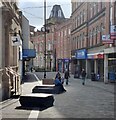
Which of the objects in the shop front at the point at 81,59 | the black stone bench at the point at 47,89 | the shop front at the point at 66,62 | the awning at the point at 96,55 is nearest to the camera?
the black stone bench at the point at 47,89

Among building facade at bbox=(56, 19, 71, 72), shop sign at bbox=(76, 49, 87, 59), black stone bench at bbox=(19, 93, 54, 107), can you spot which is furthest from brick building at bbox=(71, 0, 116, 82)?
black stone bench at bbox=(19, 93, 54, 107)

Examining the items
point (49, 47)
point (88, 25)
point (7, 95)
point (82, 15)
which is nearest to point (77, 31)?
point (82, 15)

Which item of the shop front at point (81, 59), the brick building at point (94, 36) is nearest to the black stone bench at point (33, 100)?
the brick building at point (94, 36)

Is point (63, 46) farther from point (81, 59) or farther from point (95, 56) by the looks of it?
point (95, 56)

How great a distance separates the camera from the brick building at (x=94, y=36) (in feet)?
112

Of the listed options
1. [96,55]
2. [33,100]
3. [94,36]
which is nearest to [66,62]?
[94,36]

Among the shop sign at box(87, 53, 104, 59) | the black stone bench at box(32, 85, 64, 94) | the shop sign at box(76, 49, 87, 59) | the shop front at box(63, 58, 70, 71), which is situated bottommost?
the black stone bench at box(32, 85, 64, 94)

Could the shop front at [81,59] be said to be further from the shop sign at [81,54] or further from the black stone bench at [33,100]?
the black stone bench at [33,100]

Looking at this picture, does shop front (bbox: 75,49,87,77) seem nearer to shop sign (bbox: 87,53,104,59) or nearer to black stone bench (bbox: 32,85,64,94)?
shop sign (bbox: 87,53,104,59)

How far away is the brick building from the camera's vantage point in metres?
34.2

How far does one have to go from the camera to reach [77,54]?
5203cm

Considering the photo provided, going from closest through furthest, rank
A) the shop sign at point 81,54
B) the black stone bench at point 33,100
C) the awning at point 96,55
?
the black stone bench at point 33,100
the awning at point 96,55
the shop sign at point 81,54

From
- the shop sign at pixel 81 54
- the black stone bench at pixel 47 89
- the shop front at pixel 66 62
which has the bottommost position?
the black stone bench at pixel 47 89

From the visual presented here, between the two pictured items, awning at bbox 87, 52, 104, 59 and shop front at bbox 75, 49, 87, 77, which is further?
shop front at bbox 75, 49, 87, 77
